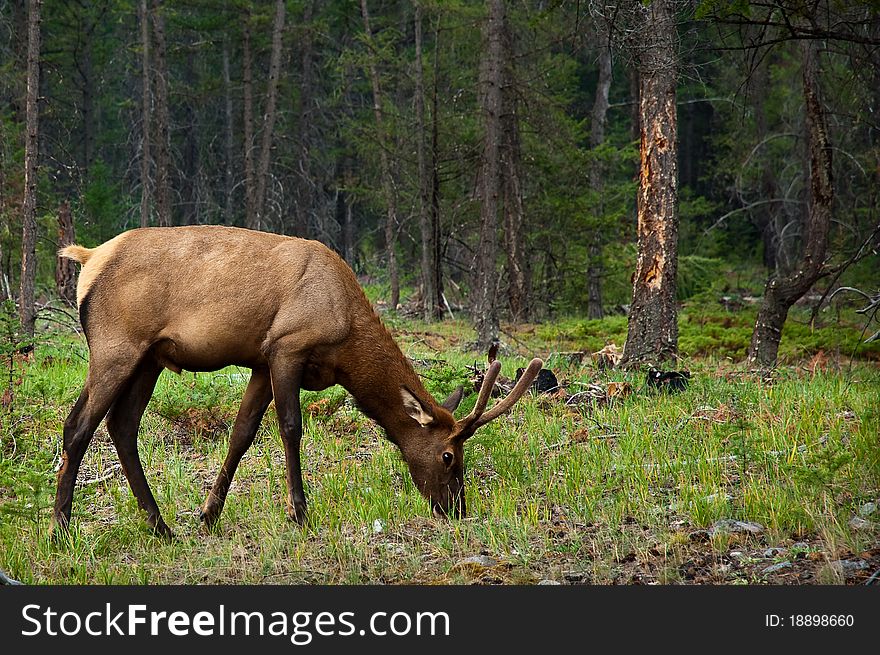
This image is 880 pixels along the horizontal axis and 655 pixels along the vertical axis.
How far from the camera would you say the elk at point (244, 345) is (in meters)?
6.32

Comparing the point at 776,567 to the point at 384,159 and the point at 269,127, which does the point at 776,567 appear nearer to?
the point at 384,159

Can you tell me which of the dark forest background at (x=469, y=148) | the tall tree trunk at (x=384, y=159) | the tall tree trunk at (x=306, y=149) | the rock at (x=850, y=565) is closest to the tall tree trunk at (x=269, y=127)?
the dark forest background at (x=469, y=148)

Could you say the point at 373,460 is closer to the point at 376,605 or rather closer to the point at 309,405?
the point at 309,405

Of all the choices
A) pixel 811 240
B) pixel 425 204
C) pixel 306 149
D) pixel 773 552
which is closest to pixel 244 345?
pixel 773 552

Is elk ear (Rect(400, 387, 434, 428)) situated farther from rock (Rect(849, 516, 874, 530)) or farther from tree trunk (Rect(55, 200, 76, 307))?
tree trunk (Rect(55, 200, 76, 307))

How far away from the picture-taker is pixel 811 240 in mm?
12711

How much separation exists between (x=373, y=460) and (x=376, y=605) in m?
3.14

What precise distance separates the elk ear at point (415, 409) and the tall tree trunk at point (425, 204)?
15.6m

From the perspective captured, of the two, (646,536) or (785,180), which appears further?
(785,180)

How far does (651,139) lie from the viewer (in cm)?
1169

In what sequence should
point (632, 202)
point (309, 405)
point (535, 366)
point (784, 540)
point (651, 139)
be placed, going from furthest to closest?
point (632, 202) < point (651, 139) < point (309, 405) < point (535, 366) < point (784, 540)

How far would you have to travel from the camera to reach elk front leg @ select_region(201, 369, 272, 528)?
6.65 m

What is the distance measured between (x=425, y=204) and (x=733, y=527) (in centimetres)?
1766

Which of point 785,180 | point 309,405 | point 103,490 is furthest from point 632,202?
point 103,490
